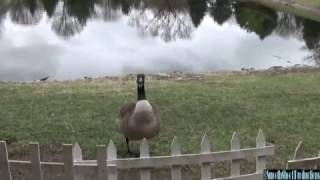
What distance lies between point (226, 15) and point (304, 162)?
3485 centimetres

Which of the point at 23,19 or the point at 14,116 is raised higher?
the point at 23,19

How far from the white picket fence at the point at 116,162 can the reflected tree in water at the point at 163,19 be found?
2523 centimetres

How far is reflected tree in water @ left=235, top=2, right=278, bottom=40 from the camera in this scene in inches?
1324

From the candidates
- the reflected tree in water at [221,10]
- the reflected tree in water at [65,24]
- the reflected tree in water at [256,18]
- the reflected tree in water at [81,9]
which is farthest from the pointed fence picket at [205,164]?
the reflected tree in water at [81,9]

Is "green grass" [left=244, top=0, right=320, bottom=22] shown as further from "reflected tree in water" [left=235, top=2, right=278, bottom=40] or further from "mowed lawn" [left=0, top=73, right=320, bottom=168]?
"mowed lawn" [left=0, top=73, right=320, bottom=168]

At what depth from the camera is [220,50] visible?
2675 centimetres

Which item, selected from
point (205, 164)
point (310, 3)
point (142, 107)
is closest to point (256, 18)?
point (310, 3)

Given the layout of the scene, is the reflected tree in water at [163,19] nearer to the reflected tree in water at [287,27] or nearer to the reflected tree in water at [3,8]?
the reflected tree in water at [287,27]

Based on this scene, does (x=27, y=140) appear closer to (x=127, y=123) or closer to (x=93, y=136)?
(x=93, y=136)

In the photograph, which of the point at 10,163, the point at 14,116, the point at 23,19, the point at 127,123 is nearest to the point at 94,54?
the point at 23,19

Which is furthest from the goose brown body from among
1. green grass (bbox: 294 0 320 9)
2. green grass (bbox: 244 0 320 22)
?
green grass (bbox: 294 0 320 9)

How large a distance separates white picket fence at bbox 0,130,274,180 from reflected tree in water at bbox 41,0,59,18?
116ft

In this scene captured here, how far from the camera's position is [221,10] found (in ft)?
138

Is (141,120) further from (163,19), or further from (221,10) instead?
(221,10)
